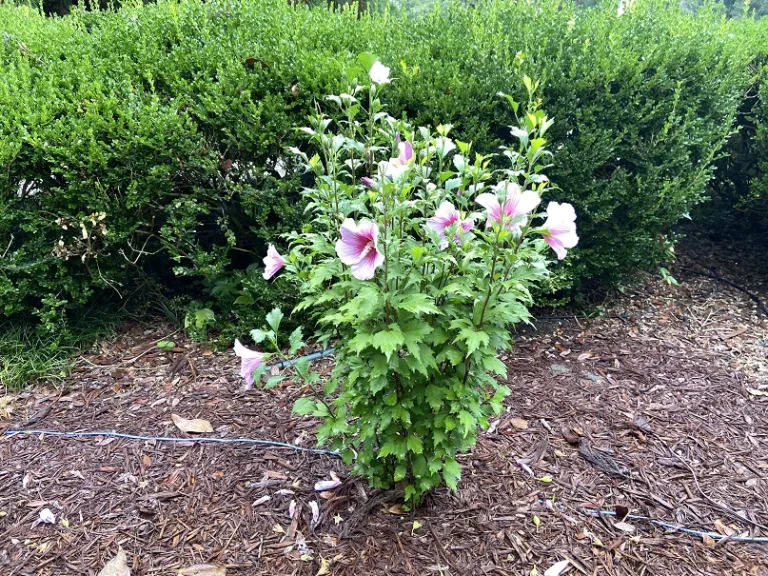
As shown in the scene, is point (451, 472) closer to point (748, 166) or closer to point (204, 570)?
point (204, 570)

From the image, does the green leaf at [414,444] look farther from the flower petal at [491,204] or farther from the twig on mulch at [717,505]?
the twig on mulch at [717,505]

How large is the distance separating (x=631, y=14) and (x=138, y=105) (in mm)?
3337

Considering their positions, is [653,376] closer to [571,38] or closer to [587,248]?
[587,248]

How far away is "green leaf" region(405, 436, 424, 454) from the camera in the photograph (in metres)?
1.80

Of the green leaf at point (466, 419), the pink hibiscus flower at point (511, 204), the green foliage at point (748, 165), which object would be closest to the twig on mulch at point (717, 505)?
the green leaf at point (466, 419)

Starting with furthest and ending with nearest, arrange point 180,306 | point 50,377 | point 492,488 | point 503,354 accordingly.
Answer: point 180,306 < point 503,354 < point 50,377 < point 492,488

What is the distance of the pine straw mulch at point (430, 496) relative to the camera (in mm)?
2023

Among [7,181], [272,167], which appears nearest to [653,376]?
[272,167]

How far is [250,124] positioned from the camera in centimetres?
301

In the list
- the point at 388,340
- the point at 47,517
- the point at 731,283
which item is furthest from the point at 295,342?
the point at 731,283

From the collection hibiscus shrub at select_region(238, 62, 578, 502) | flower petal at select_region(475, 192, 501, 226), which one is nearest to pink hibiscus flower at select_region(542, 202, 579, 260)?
hibiscus shrub at select_region(238, 62, 578, 502)

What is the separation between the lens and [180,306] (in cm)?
358

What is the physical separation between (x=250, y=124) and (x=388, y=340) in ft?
6.37

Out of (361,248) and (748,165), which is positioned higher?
(361,248)
